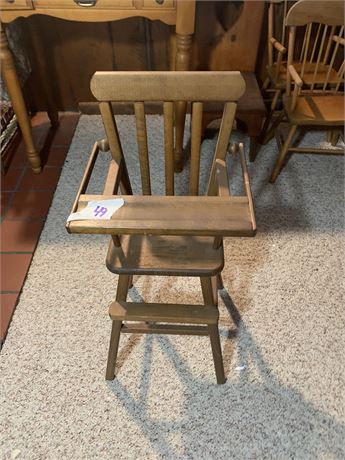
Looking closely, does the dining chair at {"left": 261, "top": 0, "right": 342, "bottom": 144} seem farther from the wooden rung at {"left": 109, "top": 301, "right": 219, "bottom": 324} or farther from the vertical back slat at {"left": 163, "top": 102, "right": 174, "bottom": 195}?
the wooden rung at {"left": 109, "top": 301, "right": 219, "bottom": 324}

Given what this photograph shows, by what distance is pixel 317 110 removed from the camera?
5.05 ft

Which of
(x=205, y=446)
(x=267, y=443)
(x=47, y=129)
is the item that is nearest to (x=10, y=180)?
(x=47, y=129)

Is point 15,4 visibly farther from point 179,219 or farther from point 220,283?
point 220,283

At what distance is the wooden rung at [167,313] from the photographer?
0.91 metres

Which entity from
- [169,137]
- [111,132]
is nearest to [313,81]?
[169,137]

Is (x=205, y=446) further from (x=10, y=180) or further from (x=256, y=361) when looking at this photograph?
(x=10, y=180)

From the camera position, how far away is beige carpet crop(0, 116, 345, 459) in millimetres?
979

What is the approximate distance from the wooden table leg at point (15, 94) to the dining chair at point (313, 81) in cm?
115

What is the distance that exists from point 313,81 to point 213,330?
4.51 ft

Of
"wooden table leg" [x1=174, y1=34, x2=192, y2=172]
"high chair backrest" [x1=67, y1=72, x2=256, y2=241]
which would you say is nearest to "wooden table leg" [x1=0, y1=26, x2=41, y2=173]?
"wooden table leg" [x1=174, y1=34, x2=192, y2=172]

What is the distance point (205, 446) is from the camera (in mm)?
967

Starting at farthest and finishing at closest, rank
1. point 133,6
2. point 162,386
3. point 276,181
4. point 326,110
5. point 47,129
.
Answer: point 47,129 < point 276,181 < point 326,110 < point 133,6 < point 162,386

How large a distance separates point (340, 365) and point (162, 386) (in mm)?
593

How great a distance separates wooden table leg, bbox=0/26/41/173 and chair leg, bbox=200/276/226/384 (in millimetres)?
1166
